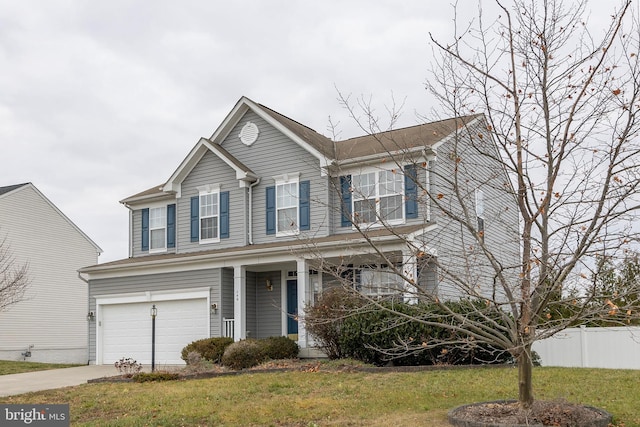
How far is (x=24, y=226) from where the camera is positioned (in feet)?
102

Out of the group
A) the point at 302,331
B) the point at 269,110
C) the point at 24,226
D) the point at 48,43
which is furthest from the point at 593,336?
the point at 24,226

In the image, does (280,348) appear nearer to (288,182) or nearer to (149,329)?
(288,182)

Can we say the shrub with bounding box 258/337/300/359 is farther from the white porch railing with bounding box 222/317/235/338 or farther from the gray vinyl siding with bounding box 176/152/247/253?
the gray vinyl siding with bounding box 176/152/247/253

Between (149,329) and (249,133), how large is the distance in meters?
7.07

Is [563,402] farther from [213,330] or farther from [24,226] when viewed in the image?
[24,226]

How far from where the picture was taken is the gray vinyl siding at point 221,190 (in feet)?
72.2

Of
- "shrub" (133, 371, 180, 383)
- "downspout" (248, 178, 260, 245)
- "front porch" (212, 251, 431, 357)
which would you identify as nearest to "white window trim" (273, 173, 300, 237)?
"downspout" (248, 178, 260, 245)

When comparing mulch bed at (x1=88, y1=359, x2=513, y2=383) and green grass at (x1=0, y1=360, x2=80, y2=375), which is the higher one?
mulch bed at (x1=88, y1=359, x2=513, y2=383)

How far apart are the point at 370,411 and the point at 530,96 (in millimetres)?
4983

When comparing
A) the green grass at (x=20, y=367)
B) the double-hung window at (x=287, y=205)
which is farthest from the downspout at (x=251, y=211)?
the green grass at (x=20, y=367)

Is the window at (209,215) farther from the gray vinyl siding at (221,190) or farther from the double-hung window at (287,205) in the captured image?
the double-hung window at (287,205)

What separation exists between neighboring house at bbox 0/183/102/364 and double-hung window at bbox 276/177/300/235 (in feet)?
47.5

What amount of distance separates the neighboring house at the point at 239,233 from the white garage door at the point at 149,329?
0.03 m

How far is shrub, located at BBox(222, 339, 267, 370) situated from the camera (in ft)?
57.2
